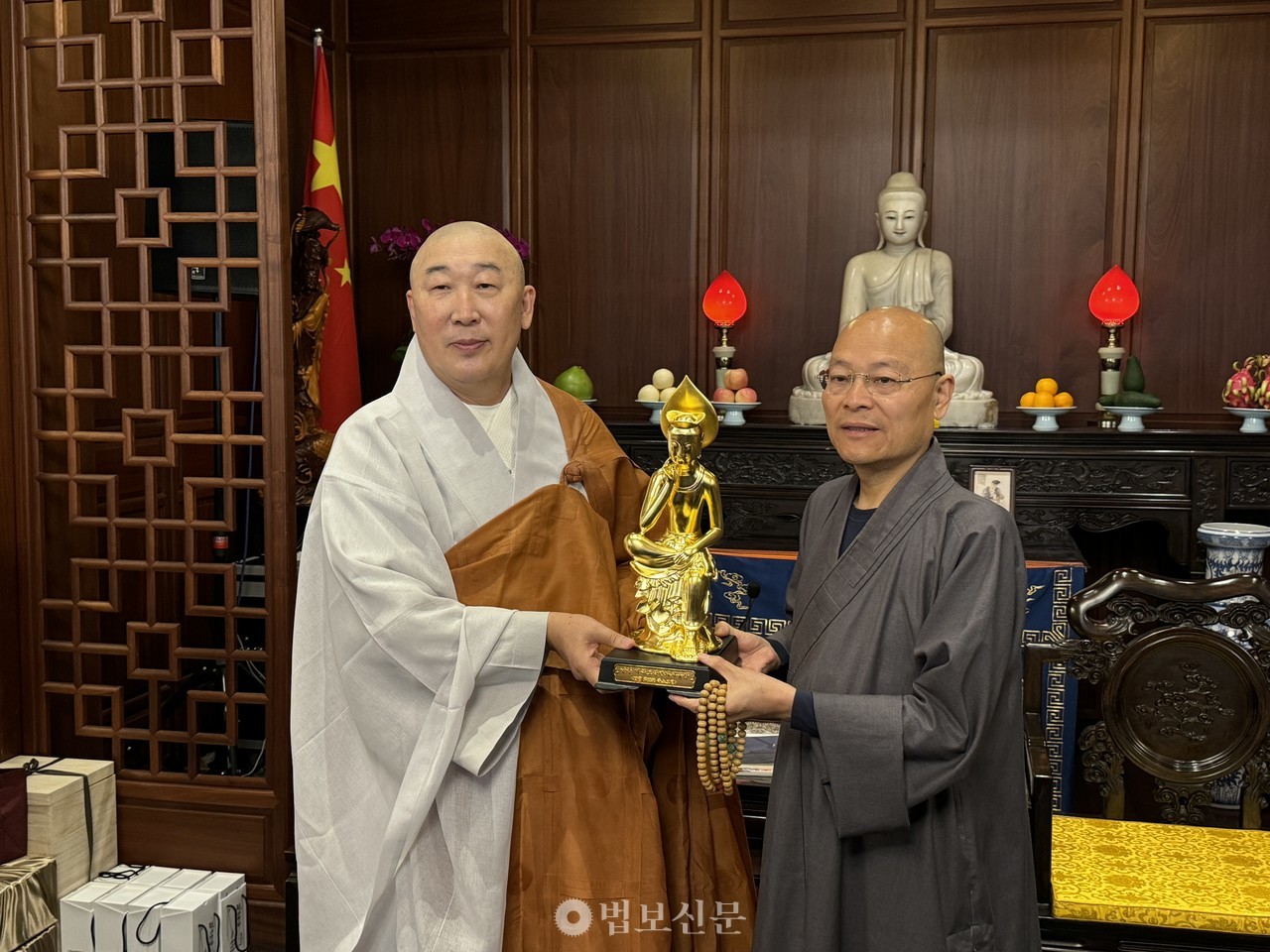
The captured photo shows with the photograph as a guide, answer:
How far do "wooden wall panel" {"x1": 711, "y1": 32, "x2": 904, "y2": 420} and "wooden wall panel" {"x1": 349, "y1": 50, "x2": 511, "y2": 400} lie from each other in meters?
1.00

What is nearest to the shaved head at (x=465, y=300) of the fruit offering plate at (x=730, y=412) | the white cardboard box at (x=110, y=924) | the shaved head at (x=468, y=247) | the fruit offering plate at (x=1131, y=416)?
the shaved head at (x=468, y=247)

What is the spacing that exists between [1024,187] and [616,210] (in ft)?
5.42

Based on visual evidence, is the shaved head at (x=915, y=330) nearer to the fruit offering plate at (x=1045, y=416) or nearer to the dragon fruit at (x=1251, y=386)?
Answer: the fruit offering plate at (x=1045, y=416)

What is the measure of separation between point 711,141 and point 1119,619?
319 centimetres

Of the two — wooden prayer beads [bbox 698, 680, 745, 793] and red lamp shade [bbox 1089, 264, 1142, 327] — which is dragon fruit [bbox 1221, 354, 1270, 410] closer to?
red lamp shade [bbox 1089, 264, 1142, 327]

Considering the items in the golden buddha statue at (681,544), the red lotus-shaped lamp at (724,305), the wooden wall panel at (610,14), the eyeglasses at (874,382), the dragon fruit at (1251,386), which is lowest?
the golden buddha statue at (681,544)

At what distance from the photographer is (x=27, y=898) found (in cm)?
233

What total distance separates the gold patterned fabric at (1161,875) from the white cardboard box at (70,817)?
194 centimetres

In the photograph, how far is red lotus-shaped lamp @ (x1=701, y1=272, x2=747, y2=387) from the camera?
472cm

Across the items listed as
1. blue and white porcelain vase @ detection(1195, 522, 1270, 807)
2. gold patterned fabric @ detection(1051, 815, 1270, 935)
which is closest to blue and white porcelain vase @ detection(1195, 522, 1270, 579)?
blue and white porcelain vase @ detection(1195, 522, 1270, 807)

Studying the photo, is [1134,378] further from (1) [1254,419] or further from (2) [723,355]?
(2) [723,355]

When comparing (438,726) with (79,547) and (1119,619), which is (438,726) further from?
(79,547)

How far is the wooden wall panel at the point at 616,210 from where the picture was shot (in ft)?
16.2

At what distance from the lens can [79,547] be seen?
2.93 m
